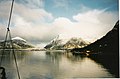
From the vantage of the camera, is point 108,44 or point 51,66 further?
point 108,44

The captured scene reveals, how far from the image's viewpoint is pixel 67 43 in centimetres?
293

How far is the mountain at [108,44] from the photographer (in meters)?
2.69

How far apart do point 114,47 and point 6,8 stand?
1420 millimetres

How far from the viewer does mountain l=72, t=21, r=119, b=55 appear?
269 cm

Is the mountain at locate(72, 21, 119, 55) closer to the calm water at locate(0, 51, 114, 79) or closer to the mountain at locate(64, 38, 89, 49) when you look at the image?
the mountain at locate(64, 38, 89, 49)

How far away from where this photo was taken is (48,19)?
2.78 metres

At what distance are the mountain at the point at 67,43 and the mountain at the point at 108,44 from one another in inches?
3.5

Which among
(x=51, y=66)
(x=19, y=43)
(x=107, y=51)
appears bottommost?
(x=51, y=66)

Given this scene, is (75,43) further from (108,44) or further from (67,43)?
(108,44)

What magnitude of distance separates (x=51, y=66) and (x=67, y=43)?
1.28 ft

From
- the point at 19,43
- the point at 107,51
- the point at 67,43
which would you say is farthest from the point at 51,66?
the point at 107,51

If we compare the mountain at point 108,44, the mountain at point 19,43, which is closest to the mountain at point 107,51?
the mountain at point 108,44

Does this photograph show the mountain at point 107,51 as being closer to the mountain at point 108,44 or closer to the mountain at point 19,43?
the mountain at point 108,44

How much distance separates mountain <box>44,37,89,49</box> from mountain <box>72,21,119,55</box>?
3.5 inches
